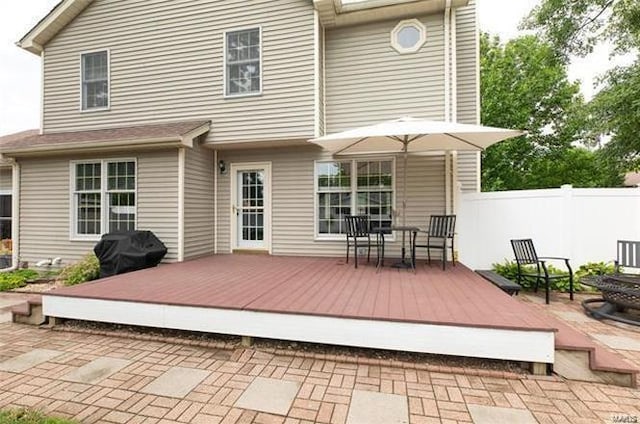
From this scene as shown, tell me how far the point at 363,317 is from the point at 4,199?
35.6ft

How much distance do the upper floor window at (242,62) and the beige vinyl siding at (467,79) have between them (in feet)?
13.6

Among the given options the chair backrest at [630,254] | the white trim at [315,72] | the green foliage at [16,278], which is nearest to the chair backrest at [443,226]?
the chair backrest at [630,254]

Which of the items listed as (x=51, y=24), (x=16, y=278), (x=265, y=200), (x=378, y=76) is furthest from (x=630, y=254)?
(x=51, y=24)

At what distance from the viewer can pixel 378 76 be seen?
6.74 meters

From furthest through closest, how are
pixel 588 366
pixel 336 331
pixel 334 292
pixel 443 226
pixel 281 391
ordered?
pixel 443 226 → pixel 334 292 → pixel 336 331 → pixel 588 366 → pixel 281 391

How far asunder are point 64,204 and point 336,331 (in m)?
7.13

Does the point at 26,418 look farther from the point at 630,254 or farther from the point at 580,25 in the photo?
the point at 580,25

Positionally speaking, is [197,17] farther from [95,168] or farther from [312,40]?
[95,168]

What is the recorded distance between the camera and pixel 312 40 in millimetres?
6305

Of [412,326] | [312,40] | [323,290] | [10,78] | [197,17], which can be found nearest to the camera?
[412,326]

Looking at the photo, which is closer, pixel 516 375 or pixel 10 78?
pixel 516 375

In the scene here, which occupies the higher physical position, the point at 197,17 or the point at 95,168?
the point at 197,17

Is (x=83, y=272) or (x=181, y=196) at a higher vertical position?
(x=181, y=196)

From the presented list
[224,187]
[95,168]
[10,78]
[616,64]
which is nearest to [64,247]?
[95,168]
